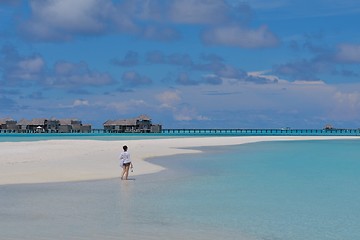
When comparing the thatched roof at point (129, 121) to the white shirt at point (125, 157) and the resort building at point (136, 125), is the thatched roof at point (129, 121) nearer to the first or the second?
the resort building at point (136, 125)

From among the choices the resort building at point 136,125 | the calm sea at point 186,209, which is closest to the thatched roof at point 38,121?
A: the resort building at point 136,125

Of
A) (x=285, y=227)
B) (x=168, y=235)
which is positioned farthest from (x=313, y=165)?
(x=168, y=235)

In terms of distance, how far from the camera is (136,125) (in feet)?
387

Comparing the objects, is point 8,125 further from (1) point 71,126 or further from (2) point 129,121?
(2) point 129,121

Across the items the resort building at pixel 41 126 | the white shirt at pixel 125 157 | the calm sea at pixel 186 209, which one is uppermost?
the resort building at pixel 41 126

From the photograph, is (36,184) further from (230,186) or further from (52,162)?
(52,162)

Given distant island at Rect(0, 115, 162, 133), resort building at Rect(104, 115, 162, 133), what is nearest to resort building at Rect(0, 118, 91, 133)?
distant island at Rect(0, 115, 162, 133)

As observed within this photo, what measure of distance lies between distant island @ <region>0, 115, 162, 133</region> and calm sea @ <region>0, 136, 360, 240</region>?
9860cm

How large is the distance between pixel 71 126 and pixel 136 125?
61.2ft

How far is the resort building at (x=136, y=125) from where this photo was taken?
387ft

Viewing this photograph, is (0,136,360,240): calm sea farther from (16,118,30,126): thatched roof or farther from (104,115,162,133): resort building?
(16,118,30,126): thatched roof

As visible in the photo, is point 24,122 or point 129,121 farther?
point 24,122

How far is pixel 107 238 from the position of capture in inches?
370

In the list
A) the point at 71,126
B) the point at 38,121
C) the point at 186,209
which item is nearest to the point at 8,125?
the point at 38,121
